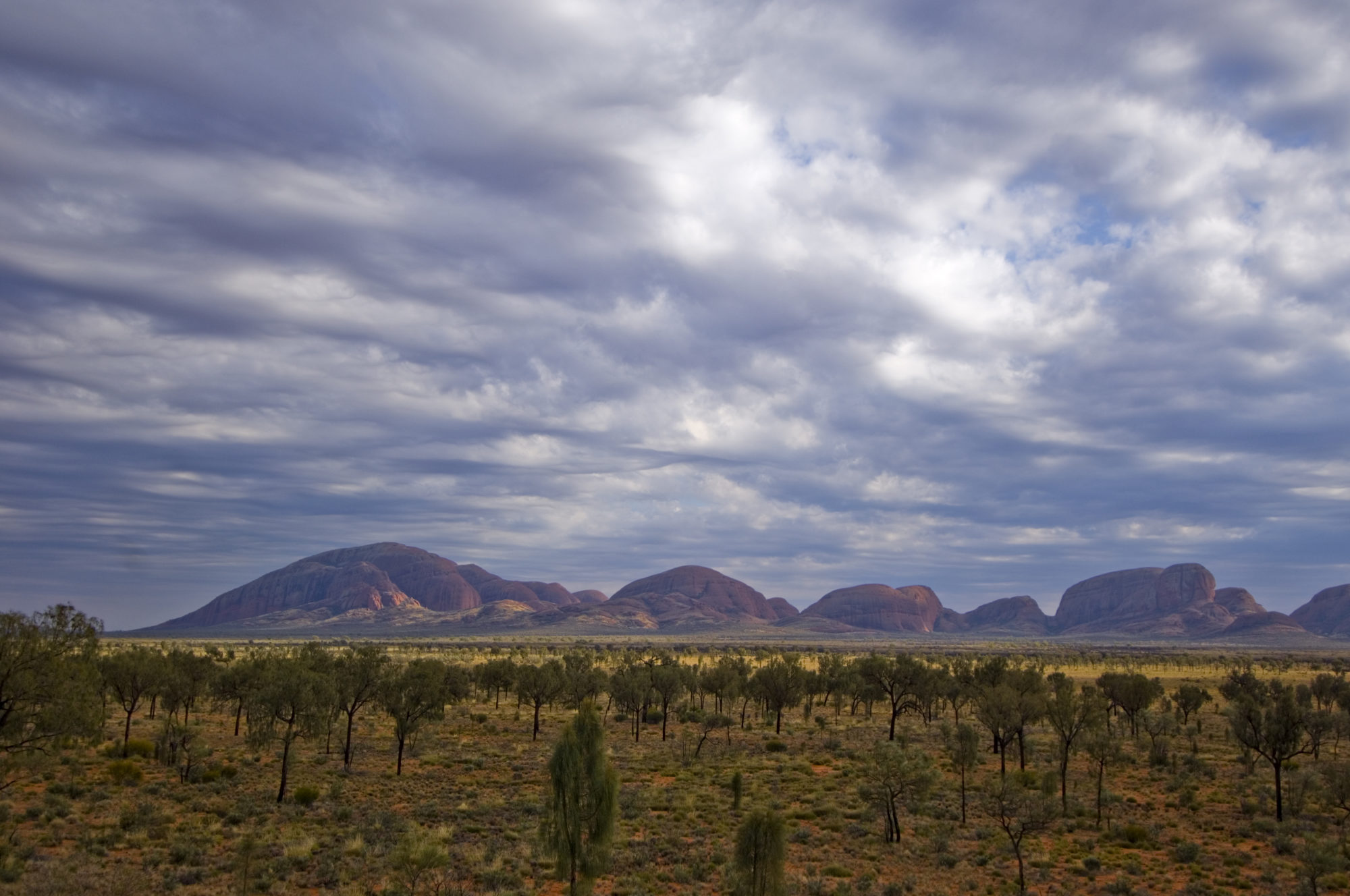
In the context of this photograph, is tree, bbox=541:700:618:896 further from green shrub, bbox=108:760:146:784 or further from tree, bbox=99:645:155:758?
tree, bbox=99:645:155:758

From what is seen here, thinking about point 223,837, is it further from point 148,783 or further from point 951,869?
point 951,869

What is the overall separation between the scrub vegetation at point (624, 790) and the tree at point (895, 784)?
0.48ft

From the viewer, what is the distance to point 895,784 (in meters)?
40.3

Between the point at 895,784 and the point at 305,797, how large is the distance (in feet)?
93.6

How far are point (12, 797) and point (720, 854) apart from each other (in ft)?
103

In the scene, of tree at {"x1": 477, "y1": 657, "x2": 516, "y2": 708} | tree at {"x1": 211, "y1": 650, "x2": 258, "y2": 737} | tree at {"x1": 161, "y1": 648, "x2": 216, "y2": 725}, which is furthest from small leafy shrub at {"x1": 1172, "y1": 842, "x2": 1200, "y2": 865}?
tree at {"x1": 161, "y1": 648, "x2": 216, "y2": 725}

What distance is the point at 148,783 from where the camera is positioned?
4125 centimetres

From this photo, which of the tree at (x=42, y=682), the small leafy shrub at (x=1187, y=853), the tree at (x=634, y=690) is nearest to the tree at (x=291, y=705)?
the tree at (x=42, y=682)

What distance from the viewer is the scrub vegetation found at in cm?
2772

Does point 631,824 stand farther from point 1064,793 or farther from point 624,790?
point 1064,793

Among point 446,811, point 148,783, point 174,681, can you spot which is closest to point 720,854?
point 446,811

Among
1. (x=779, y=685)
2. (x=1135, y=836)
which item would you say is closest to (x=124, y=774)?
(x=779, y=685)

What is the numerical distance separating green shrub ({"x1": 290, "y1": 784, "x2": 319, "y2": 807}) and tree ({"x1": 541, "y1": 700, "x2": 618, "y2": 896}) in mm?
18728

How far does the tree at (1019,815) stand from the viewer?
3028 centimetres
